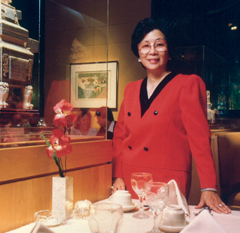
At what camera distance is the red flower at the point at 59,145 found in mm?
1062

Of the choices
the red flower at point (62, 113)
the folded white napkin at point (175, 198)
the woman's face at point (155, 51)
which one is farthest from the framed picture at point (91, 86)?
the folded white napkin at point (175, 198)

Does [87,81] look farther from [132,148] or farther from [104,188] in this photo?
[104,188]

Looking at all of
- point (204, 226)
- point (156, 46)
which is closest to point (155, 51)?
point (156, 46)

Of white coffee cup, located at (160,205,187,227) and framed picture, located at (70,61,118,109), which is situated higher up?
framed picture, located at (70,61,118,109)

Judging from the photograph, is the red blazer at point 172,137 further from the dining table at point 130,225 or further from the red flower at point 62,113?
the red flower at point 62,113

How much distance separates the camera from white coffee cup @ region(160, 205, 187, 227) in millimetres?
1005

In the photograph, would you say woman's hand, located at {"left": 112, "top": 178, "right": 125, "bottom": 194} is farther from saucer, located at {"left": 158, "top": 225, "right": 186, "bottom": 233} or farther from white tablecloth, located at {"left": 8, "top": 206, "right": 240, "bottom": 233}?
saucer, located at {"left": 158, "top": 225, "right": 186, "bottom": 233}

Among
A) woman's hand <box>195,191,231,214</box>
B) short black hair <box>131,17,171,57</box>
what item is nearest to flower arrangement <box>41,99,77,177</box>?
woman's hand <box>195,191,231,214</box>

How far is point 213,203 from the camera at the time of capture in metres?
1.40

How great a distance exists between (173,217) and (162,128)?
0.79 m

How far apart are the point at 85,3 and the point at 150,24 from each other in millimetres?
449

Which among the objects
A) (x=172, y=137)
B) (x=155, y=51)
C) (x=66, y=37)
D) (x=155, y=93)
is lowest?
(x=172, y=137)

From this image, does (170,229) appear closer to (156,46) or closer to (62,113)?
(62,113)

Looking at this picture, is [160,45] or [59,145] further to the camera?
[160,45]
